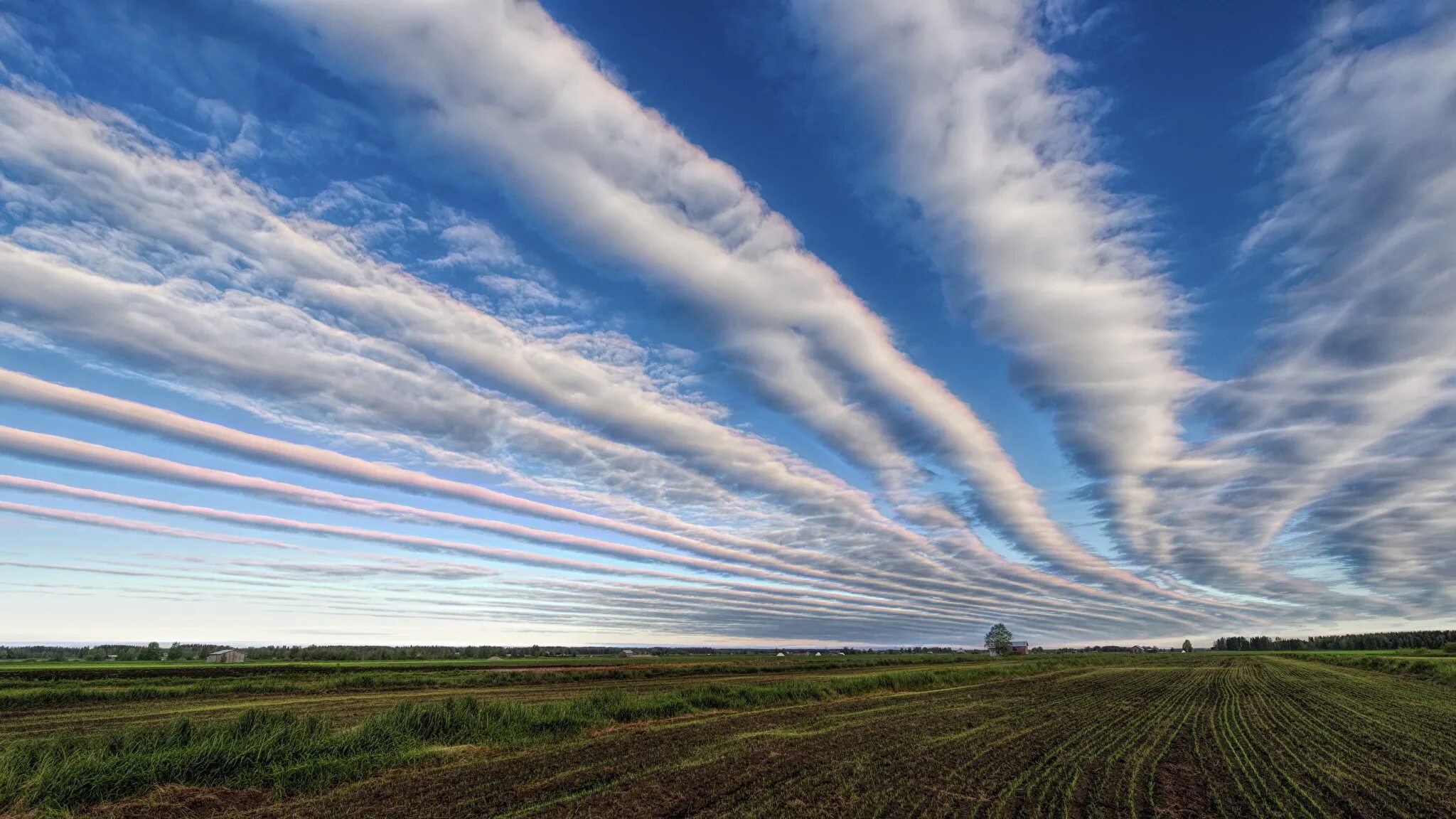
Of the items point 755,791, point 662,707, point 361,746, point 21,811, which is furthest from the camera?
→ point 662,707

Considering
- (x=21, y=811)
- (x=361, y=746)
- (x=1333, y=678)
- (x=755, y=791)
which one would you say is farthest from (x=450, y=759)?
(x=1333, y=678)

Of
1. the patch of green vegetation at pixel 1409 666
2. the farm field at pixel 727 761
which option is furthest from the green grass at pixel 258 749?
the patch of green vegetation at pixel 1409 666

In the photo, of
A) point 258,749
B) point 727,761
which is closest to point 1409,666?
point 727,761

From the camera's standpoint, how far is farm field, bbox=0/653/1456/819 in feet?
40.8

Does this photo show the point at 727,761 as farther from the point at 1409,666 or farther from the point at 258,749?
the point at 1409,666

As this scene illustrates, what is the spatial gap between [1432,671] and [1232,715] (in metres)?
56.2

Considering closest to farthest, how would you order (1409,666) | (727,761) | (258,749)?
(258,749), (727,761), (1409,666)

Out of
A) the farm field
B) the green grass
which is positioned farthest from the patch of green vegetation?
the green grass

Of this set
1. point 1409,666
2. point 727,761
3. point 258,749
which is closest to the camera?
point 258,749

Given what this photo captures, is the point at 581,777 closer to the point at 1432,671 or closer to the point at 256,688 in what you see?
the point at 256,688

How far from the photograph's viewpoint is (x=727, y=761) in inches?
658

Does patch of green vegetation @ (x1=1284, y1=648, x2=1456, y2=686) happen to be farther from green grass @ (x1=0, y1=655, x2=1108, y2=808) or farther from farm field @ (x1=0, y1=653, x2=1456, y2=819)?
green grass @ (x1=0, y1=655, x2=1108, y2=808)

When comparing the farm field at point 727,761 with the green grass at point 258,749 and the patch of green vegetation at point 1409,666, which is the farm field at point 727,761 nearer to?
the green grass at point 258,749

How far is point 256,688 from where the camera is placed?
143 feet
